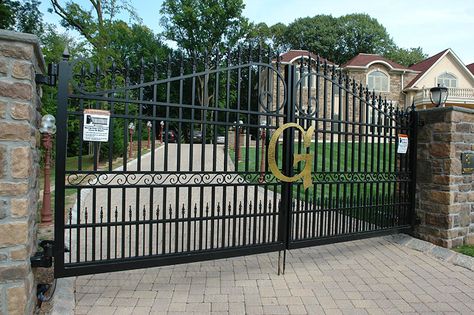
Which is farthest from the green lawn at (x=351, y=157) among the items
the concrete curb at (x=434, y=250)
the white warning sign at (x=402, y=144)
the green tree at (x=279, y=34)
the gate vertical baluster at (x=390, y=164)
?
the green tree at (x=279, y=34)

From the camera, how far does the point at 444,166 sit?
5.41 meters

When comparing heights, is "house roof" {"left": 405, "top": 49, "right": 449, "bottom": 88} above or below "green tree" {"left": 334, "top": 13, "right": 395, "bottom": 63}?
below

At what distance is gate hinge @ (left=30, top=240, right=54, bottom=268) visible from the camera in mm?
2989

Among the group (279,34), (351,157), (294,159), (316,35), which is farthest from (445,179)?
(279,34)

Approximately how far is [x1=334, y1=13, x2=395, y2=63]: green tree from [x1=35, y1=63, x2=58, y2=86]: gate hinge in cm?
4890

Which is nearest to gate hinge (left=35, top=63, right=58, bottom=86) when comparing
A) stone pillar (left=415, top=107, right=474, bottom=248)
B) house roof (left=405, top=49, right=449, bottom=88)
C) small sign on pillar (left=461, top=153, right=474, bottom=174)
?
stone pillar (left=415, top=107, right=474, bottom=248)

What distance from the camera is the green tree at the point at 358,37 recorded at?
47.4m

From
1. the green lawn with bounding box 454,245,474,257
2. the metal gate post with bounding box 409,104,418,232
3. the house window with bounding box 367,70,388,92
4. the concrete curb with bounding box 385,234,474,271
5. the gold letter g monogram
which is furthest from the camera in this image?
the house window with bounding box 367,70,388,92

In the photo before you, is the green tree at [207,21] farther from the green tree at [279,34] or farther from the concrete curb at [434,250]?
the concrete curb at [434,250]

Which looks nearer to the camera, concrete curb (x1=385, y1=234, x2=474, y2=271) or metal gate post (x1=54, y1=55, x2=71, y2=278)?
metal gate post (x1=54, y1=55, x2=71, y2=278)

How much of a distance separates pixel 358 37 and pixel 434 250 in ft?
157

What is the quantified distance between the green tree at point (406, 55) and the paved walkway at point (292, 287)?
48.3 metres

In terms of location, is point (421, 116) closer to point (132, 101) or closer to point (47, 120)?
point (132, 101)

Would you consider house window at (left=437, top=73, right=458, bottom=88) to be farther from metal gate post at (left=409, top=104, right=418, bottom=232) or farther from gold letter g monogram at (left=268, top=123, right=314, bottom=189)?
gold letter g monogram at (left=268, top=123, right=314, bottom=189)
